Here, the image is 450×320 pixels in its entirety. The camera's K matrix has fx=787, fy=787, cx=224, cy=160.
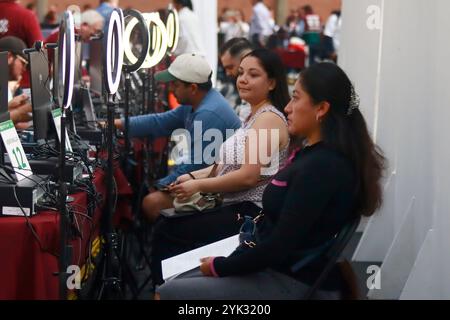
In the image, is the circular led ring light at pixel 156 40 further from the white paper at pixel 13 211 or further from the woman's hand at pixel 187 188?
the white paper at pixel 13 211

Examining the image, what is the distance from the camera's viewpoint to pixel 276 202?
244 centimetres

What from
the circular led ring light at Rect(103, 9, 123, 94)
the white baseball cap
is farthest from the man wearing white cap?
the circular led ring light at Rect(103, 9, 123, 94)

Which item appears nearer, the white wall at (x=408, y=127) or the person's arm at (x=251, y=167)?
the white wall at (x=408, y=127)

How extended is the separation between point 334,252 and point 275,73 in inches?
49.4

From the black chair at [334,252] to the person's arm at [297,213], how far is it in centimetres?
10

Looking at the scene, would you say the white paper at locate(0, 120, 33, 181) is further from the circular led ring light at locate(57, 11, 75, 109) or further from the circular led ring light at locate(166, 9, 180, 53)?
the circular led ring light at locate(166, 9, 180, 53)

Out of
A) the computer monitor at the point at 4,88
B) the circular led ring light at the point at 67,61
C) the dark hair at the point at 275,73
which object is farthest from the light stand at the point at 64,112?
the dark hair at the point at 275,73

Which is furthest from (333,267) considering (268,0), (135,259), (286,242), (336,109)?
(268,0)

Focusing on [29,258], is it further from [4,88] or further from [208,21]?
[208,21]

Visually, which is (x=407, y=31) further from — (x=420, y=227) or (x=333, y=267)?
(x=333, y=267)

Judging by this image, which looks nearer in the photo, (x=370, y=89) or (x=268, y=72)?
(x=268, y=72)

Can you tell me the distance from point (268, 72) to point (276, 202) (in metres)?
1.12

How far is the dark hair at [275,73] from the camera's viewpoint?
343cm

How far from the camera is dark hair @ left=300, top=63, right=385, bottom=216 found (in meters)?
2.40
